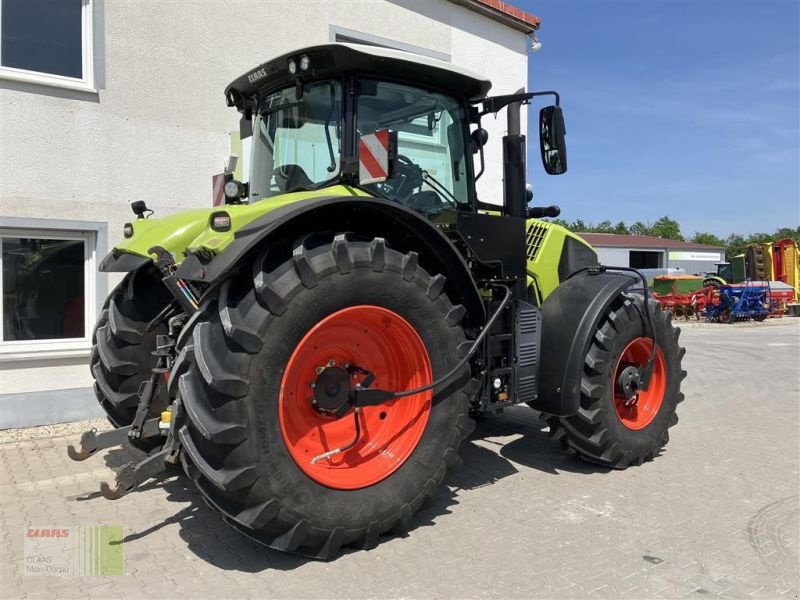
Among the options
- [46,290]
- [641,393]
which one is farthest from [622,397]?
[46,290]

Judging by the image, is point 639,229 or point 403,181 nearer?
point 403,181

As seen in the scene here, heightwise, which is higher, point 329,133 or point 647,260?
point 647,260

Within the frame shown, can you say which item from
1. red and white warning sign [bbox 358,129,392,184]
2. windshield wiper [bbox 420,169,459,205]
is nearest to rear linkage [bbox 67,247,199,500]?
red and white warning sign [bbox 358,129,392,184]

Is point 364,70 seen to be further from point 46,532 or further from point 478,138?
point 46,532

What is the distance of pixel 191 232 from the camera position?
367cm

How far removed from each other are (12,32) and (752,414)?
8014mm

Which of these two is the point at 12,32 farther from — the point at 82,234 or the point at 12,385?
the point at 12,385

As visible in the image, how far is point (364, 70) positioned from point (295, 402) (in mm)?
1930

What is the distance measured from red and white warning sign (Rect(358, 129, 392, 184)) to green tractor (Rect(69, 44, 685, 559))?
0.01 m

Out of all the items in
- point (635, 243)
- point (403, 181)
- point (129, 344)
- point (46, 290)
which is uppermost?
point (635, 243)

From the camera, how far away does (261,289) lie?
2.89 metres

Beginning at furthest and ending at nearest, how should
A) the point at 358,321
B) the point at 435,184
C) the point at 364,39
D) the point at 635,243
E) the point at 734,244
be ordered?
1. the point at 734,244
2. the point at 635,243
3. the point at 364,39
4. the point at 435,184
5. the point at 358,321

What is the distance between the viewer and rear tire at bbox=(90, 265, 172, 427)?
13.6 ft

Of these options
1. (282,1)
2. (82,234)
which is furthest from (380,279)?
(282,1)
